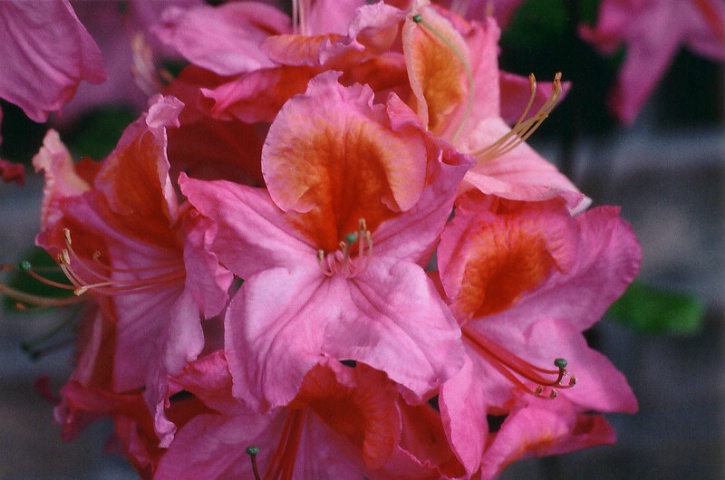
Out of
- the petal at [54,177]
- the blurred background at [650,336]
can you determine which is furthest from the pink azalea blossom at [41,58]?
the blurred background at [650,336]

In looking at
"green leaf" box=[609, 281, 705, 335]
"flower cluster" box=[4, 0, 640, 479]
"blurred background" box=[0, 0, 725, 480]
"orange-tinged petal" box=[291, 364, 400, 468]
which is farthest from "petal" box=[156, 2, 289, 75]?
"blurred background" box=[0, 0, 725, 480]

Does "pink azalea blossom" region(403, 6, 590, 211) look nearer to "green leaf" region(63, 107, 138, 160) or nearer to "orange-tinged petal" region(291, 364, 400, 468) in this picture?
"orange-tinged petal" region(291, 364, 400, 468)

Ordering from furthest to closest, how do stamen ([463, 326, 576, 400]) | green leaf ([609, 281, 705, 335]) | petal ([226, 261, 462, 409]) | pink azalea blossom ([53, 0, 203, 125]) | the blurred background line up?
the blurred background
green leaf ([609, 281, 705, 335])
pink azalea blossom ([53, 0, 203, 125])
stamen ([463, 326, 576, 400])
petal ([226, 261, 462, 409])

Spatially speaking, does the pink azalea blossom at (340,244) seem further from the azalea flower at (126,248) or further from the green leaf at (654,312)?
the green leaf at (654,312)

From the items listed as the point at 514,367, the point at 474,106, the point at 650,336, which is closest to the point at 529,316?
the point at 514,367

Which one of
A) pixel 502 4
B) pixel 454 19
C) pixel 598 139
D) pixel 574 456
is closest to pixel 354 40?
pixel 454 19

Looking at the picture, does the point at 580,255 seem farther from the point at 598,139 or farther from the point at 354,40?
the point at 598,139
